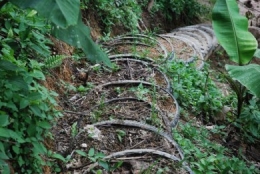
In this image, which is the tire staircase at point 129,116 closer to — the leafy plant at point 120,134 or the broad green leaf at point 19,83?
the leafy plant at point 120,134

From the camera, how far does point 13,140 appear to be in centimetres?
230

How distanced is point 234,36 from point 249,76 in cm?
80

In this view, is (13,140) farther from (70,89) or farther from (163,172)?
(70,89)

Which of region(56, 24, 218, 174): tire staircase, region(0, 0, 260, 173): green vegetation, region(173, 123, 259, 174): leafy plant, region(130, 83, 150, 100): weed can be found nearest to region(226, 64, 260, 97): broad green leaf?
region(0, 0, 260, 173): green vegetation

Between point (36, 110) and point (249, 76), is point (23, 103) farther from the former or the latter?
point (249, 76)

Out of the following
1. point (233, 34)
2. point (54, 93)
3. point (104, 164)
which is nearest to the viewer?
point (104, 164)

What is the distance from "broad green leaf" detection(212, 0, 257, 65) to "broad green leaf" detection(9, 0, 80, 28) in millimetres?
2704

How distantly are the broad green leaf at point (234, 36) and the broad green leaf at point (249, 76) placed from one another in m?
0.51

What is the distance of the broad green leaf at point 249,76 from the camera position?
3207 millimetres

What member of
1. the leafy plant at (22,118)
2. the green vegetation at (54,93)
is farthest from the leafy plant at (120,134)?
the leafy plant at (22,118)

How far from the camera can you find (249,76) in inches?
130

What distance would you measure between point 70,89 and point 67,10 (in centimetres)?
237

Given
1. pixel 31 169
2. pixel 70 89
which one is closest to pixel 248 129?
pixel 70 89

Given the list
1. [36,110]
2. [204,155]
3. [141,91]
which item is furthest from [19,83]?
[141,91]
